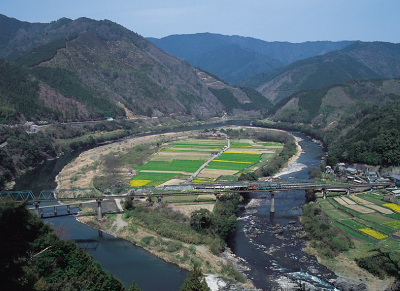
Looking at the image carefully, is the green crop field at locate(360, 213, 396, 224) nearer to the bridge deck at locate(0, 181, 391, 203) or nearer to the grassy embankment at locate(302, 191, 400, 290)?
the grassy embankment at locate(302, 191, 400, 290)

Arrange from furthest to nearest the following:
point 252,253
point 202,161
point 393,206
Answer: point 202,161 < point 393,206 < point 252,253

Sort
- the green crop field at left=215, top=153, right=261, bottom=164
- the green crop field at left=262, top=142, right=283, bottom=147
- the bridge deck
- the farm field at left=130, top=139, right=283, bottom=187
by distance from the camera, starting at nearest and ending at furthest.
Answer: the bridge deck → the farm field at left=130, top=139, right=283, bottom=187 → the green crop field at left=215, top=153, right=261, bottom=164 → the green crop field at left=262, top=142, right=283, bottom=147

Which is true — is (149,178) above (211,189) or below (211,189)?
below

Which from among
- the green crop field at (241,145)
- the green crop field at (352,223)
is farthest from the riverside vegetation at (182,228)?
the green crop field at (241,145)

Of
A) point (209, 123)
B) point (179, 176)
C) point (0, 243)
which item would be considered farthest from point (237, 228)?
point (209, 123)

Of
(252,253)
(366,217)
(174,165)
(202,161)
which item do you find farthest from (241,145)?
(252,253)

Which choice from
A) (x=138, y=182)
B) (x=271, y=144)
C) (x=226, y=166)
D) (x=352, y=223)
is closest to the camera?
(x=352, y=223)

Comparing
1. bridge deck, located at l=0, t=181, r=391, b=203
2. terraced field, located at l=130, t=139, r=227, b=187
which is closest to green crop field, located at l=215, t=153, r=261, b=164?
terraced field, located at l=130, t=139, r=227, b=187

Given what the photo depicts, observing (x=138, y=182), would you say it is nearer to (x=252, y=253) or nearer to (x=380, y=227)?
(x=252, y=253)
